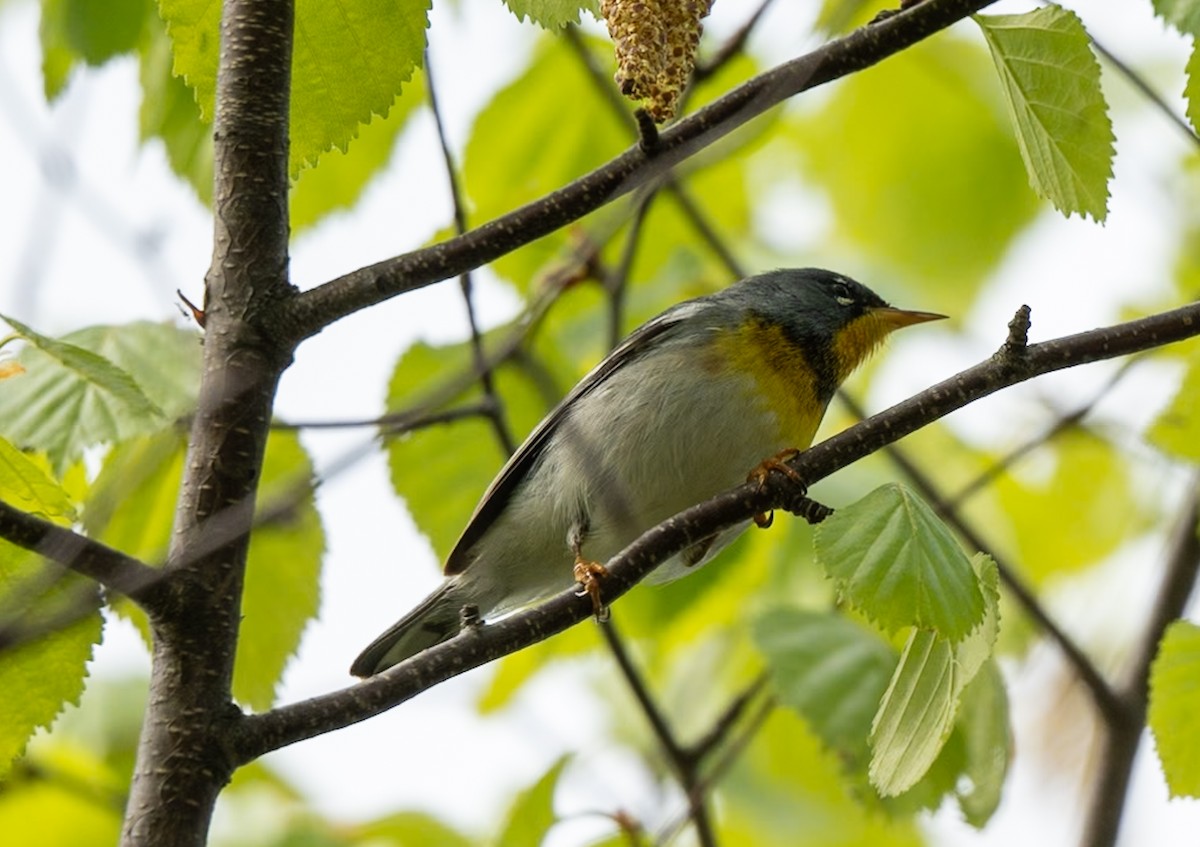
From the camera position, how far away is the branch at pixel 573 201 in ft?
6.81

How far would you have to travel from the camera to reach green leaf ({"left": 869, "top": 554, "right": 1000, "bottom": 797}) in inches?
86.4

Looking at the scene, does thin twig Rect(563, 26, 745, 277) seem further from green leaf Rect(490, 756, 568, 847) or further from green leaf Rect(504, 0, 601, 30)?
green leaf Rect(504, 0, 601, 30)

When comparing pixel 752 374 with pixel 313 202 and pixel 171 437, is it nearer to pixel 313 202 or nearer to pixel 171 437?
pixel 313 202

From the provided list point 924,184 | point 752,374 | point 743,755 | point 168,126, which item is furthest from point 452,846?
point 924,184

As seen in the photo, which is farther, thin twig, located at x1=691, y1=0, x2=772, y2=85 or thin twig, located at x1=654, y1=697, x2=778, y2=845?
thin twig, located at x1=654, y1=697, x2=778, y2=845

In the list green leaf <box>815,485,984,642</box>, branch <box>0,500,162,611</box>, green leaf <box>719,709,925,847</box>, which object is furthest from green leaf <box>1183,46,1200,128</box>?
green leaf <box>719,709,925,847</box>

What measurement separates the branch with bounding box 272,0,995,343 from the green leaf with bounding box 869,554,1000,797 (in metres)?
0.81

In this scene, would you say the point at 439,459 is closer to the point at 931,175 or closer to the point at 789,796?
the point at 789,796

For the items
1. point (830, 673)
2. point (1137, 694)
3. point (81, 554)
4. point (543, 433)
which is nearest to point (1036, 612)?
point (1137, 694)

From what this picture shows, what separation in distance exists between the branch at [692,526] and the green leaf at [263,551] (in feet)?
3.68

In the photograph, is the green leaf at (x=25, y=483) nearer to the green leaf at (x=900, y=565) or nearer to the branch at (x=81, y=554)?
the branch at (x=81, y=554)

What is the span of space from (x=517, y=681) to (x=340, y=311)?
119 inches

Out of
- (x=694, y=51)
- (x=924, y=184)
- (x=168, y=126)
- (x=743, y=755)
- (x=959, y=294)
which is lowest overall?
(x=694, y=51)

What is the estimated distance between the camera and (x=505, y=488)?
13.0 feet
